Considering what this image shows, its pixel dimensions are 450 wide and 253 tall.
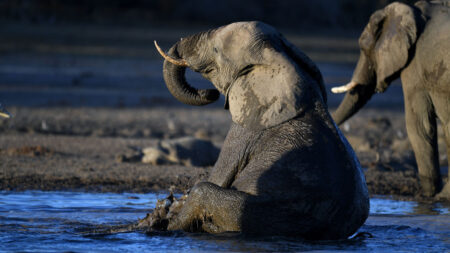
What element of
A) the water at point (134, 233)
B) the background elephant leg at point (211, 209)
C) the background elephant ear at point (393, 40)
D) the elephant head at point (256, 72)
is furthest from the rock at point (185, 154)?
the background elephant leg at point (211, 209)

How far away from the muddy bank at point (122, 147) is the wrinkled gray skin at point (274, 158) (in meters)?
0.59

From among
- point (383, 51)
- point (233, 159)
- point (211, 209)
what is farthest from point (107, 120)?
point (211, 209)

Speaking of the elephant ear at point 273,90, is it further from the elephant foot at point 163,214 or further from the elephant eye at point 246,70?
the elephant foot at point 163,214

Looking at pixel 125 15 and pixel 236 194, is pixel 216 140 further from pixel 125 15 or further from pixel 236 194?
pixel 125 15

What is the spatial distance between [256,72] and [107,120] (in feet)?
23.5

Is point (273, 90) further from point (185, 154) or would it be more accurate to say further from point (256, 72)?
point (185, 154)

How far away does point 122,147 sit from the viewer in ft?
34.0

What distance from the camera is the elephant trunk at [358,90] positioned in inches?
355

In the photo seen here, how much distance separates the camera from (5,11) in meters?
25.1

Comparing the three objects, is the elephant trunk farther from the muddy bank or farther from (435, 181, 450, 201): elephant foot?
(435, 181, 450, 201): elephant foot

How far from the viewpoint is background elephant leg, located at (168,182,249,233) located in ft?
16.9

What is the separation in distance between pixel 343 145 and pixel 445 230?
4.14 ft

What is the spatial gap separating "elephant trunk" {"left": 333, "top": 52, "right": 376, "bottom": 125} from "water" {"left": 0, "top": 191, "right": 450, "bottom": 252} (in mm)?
1436

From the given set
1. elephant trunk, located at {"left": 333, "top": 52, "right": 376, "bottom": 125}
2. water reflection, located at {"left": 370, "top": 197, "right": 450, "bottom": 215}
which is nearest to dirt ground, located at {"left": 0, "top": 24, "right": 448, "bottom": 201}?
water reflection, located at {"left": 370, "top": 197, "right": 450, "bottom": 215}
